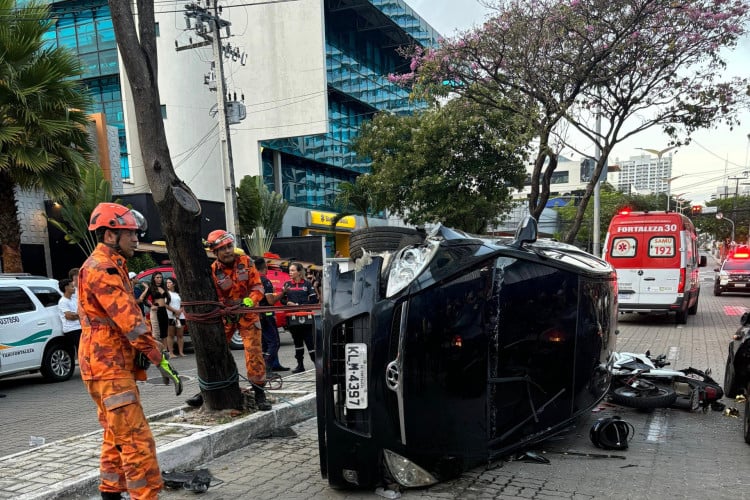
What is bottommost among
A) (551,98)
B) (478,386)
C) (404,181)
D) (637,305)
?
(637,305)

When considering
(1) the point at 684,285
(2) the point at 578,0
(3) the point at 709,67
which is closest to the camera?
(2) the point at 578,0

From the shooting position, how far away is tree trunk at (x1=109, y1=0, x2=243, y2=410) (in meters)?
4.69

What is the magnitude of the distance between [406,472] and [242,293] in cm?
283

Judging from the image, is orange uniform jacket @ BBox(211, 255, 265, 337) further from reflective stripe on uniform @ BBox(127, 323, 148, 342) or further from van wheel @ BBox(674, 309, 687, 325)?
van wheel @ BBox(674, 309, 687, 325)

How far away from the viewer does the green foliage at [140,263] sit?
14943mm

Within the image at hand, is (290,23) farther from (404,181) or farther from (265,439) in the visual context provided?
(265,439)

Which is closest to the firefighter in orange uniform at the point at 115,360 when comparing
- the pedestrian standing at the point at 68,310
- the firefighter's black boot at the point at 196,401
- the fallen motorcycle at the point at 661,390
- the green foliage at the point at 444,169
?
the firefighter's black boot at the point at 196,401

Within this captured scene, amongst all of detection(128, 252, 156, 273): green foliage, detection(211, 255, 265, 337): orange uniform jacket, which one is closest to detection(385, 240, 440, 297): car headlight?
detection(211, 255, 265, 337): orange uniform jacket

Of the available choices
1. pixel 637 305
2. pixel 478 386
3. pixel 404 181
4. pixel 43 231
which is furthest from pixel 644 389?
pixel 43 231

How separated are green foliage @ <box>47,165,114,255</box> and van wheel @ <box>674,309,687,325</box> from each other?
1571cm

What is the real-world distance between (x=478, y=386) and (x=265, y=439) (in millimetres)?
2431

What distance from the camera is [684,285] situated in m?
12.2

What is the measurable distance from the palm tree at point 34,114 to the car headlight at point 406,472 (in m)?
10.1

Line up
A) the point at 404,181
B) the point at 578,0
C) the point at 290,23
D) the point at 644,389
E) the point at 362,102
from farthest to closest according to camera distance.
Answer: the point at 362,102
the point at 290,23
the point at 404,181
the point at 578,0
the point at 644,389
